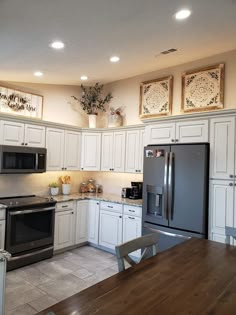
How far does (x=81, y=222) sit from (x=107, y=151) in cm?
141

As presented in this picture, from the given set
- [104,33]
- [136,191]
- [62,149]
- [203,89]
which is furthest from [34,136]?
[203,89]

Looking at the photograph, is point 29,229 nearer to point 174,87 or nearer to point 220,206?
point 220,206

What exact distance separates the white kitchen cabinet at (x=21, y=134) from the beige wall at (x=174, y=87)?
1669 mm

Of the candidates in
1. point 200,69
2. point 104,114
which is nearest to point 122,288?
point 200,69

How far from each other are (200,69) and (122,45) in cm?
149

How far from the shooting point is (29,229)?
12.4 ft

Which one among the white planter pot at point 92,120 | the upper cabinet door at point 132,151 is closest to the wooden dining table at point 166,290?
the upper cabinet door at point 132,151

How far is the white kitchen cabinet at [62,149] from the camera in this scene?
4465 millimetres

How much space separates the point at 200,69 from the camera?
13.0 feet

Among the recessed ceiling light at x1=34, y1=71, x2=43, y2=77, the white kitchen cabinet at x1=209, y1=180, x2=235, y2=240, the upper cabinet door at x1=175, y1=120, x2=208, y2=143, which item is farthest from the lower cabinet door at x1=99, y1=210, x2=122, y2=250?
the recessed ceiling light at x1=34, y1=71, x2=43, y2=77

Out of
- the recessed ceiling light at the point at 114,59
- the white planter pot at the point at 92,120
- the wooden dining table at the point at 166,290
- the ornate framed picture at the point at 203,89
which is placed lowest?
the wooden dining table at the point at 166,290

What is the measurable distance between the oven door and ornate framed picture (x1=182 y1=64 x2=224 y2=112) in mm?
2805

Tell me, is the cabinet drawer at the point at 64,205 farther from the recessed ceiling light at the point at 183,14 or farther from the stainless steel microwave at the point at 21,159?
the recessed ceiling light at the point at 183,14

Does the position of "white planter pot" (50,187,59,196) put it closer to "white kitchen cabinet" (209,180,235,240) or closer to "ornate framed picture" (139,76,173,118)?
"ornate framed picture" (139,76,173,118)
